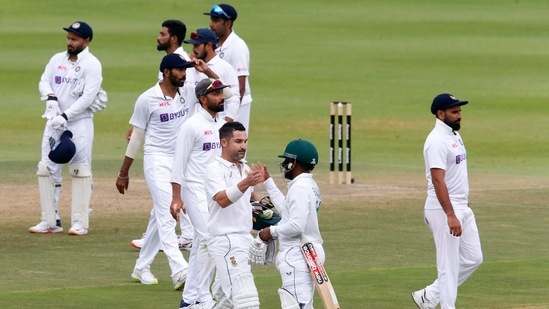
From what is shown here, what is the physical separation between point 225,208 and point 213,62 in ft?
14.1

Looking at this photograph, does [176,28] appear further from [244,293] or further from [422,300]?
[244,293]

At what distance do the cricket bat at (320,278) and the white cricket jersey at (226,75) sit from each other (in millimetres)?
4534

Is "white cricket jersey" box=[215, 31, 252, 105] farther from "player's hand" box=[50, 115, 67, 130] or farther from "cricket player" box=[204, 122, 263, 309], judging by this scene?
"cricket player" box=[204, 122, 263, 309]

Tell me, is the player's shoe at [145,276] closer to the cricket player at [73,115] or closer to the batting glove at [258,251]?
the batting glove at [258,251]

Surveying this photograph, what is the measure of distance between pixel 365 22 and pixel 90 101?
36051mm

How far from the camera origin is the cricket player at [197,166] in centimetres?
1180

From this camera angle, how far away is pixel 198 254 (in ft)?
38.6

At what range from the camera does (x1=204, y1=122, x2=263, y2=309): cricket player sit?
10.6 m

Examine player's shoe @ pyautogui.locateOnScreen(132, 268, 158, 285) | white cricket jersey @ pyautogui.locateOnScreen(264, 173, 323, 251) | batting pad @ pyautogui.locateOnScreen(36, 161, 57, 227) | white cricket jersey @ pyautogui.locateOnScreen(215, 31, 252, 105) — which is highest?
white cricket jersey @ pyautogui.locateOnScreen(215, 31, 252, 105)

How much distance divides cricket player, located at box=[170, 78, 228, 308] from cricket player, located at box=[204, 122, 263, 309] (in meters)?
0.97

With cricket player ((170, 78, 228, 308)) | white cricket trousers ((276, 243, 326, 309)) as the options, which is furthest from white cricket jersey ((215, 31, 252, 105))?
white cricket trousers ((276, 243, 326, 309))

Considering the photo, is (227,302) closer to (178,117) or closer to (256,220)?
(256,220)

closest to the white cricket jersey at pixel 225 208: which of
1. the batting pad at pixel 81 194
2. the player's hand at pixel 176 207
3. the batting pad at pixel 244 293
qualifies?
the batting pad at pixel 244 293

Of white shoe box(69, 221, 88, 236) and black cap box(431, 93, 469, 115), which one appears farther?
white shoe box(69, 221, 88, 236)
